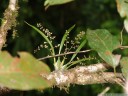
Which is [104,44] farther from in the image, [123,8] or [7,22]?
[7,22]

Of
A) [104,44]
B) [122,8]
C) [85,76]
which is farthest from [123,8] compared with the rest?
[85,76]

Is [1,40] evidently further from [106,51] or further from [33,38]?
[33,38]

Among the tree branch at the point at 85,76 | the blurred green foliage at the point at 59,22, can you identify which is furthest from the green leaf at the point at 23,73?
the blurred green foliage at the point at 59,22

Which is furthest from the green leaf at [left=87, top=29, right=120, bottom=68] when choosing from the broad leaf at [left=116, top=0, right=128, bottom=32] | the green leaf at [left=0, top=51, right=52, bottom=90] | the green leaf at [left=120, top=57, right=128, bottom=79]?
the green leaf at [left=0, top=51, right=52, bottom=90]

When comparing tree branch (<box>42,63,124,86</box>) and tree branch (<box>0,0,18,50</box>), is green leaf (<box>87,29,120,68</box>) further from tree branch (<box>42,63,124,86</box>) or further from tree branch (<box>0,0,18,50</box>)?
tree branch (<box>0,0,18,50</box>)

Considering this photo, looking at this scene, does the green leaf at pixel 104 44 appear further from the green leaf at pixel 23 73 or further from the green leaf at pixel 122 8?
the green leaf at pixel 23 73

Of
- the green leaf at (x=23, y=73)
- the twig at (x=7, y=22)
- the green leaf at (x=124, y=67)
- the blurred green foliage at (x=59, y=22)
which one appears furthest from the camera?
the blurred green foliage at (x=59, y=22)

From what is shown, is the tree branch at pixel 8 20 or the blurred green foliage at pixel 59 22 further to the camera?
the blurred green foliage at pixel 59 22
